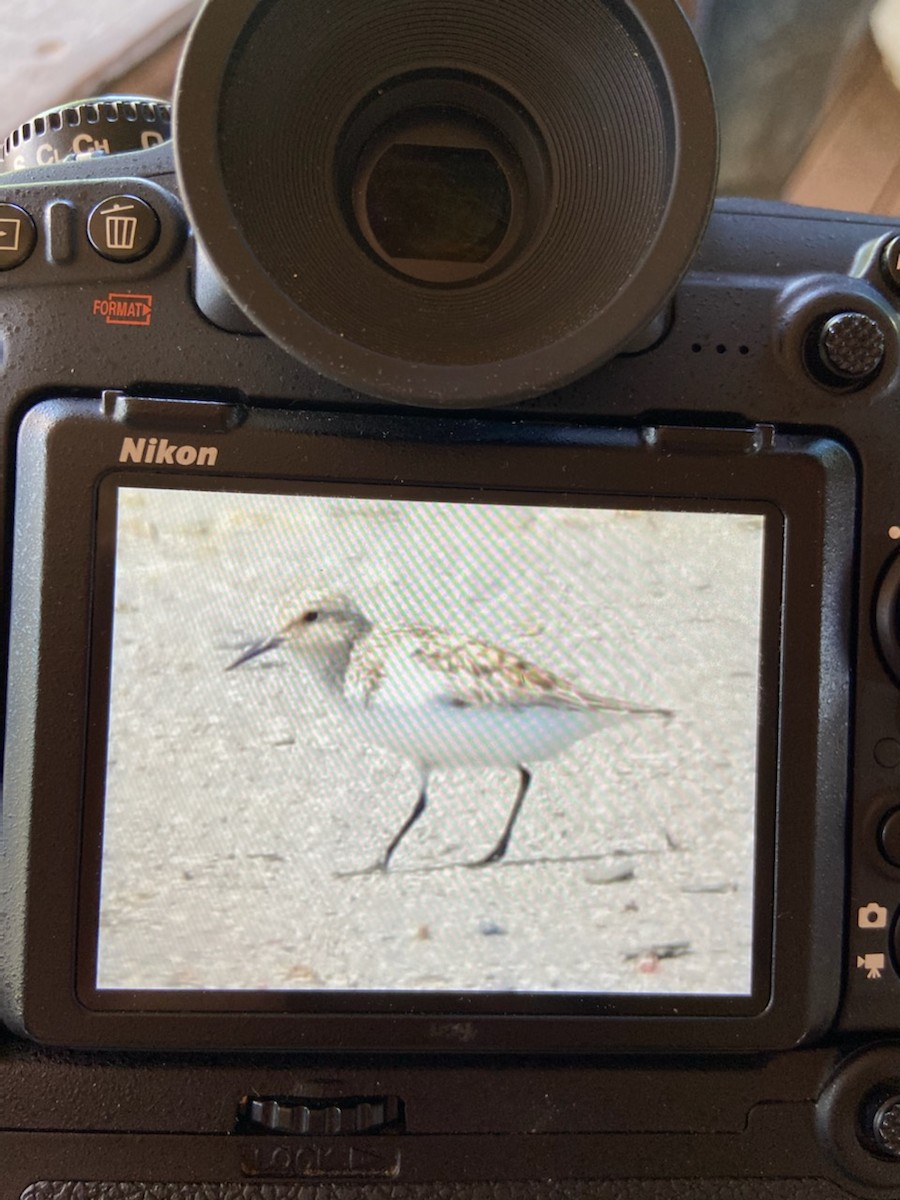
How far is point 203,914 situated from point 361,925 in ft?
0.20

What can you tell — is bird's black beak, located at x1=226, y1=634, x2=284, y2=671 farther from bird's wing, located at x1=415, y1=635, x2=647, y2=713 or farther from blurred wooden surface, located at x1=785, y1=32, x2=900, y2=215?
blurred wooden surface, located at x1=785, y1=32, x2=900, y2=215

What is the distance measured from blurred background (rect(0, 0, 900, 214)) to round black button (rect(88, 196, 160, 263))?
274 millimetres

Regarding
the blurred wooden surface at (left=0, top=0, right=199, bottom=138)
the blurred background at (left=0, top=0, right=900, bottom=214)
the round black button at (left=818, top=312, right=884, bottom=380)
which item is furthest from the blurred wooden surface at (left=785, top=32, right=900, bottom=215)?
the blurred wooden surface at (left=0, top=0, right=199, bottom=138)

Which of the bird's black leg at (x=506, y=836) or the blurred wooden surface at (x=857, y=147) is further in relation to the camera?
the blurred wooden surface at (x=857, y=147)

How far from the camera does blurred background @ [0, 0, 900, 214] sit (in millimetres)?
664

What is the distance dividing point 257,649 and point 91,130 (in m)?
0.26

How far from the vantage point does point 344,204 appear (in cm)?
45

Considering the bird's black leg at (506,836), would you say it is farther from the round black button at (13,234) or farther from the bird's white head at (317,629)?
the round black button at (13,234)

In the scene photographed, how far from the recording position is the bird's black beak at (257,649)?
0.44 meters

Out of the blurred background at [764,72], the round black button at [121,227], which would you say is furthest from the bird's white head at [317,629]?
the blurred background at [764,72]

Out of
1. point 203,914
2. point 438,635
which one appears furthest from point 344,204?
point 203,914

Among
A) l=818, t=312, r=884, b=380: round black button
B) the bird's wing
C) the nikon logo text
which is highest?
l=818, t=312, r=884, b=380: round black button

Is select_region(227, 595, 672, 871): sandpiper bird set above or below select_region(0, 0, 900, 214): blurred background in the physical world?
below

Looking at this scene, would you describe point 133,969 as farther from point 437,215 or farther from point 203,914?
point 437,215
